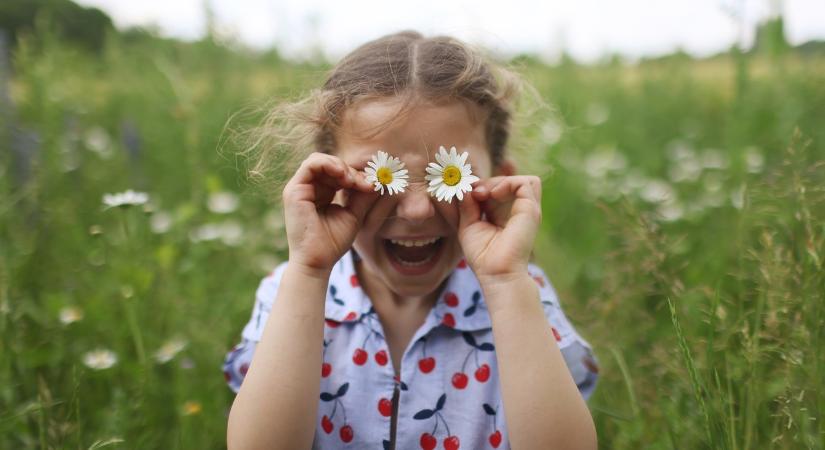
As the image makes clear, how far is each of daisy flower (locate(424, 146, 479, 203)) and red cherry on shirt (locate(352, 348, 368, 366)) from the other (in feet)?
1.24

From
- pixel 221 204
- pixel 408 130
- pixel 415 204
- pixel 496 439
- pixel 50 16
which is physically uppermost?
pixel 50 16

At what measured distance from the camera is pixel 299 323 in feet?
4.11

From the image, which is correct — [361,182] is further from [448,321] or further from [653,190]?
[653,190]

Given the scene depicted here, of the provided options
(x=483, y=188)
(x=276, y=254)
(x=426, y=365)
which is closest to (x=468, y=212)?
(x=483, y=188)

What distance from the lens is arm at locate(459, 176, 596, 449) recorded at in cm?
119

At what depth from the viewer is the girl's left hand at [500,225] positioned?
4.20ft

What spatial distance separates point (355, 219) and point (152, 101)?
9.34ft

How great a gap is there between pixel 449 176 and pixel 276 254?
1402 mm

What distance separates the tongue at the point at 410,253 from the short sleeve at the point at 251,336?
0.25 m

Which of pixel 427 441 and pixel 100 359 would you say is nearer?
pixel 427 441

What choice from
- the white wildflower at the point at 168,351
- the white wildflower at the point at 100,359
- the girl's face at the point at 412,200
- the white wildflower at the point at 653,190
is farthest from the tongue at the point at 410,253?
the white wildflower at the point at 653,190

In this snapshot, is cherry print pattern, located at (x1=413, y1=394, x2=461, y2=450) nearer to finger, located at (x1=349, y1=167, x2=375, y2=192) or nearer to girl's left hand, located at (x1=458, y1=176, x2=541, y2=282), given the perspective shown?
girl's left hand, located at (x1=458, y1=176, x2=541, y2=282)

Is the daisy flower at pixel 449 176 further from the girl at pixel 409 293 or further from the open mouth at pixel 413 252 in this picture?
the open mouth at pixel 413 252

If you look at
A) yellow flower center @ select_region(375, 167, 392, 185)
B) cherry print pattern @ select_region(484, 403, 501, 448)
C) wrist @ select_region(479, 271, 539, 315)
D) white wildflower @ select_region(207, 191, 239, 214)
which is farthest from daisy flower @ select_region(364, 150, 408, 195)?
white wildflower @ select_region(207, 191, 239, 214)
